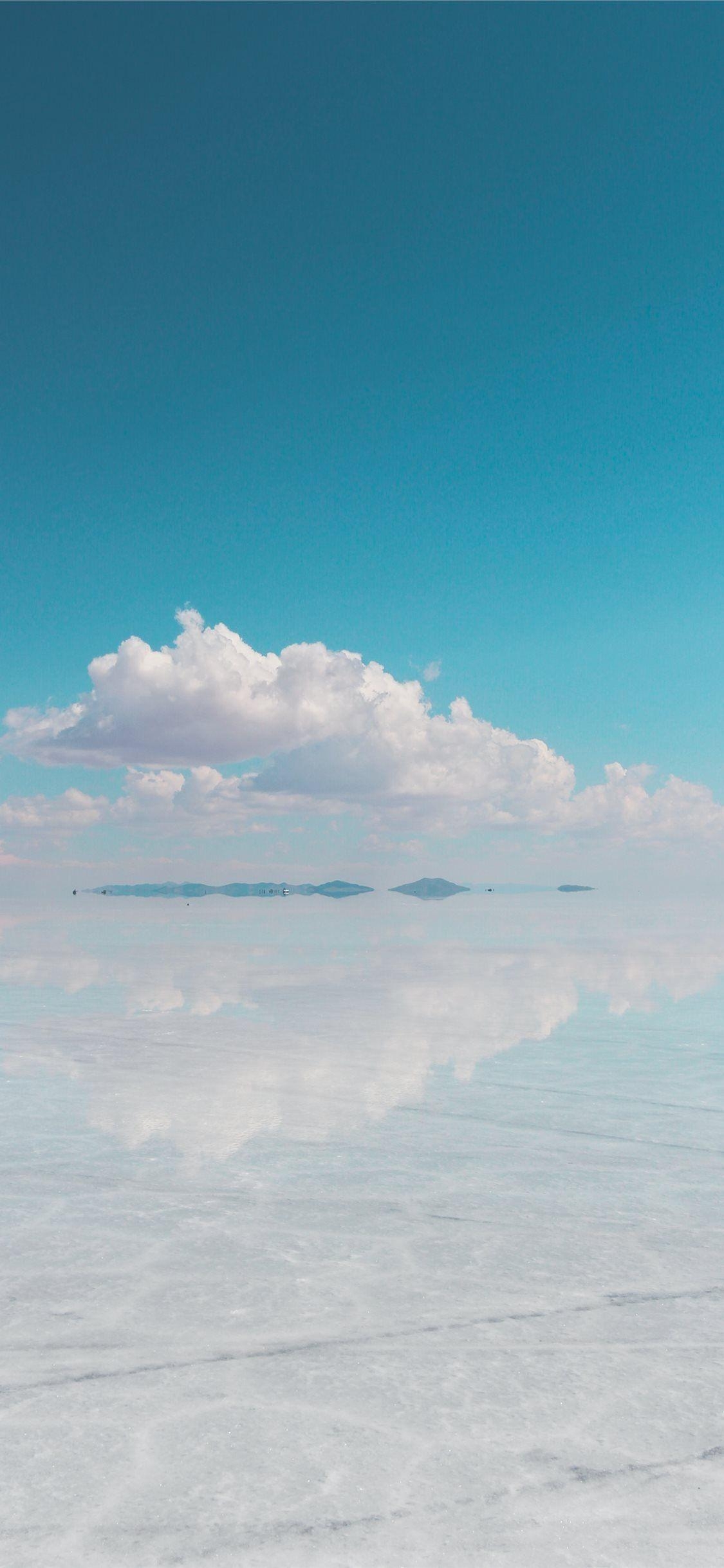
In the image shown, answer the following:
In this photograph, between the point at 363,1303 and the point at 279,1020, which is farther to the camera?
the point at 279,1020

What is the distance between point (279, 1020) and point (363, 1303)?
39.4 feet

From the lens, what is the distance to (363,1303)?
6320mm

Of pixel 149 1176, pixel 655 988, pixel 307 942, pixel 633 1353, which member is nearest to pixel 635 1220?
pixel 633 1353

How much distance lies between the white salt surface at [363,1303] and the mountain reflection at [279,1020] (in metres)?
0.11

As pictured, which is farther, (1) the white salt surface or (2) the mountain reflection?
(2) the mountain reflection

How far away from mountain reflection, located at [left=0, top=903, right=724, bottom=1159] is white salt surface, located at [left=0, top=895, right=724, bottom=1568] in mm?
113

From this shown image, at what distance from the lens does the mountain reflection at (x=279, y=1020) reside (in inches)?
461

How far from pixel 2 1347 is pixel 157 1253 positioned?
1614mm

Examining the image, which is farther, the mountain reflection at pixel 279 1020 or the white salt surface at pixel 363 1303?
the mountain reflection at pixel 279 1020

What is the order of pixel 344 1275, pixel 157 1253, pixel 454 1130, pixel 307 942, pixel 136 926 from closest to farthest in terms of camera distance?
pixel 344 1275 → pixel 157 1253 → pixel 454 1130 → pixel 307 942 → pixel 136 926

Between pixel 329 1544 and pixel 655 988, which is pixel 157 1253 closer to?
pixel 329 1544

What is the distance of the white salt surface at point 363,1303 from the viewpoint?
421 centimetres

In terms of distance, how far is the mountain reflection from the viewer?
11703 mm

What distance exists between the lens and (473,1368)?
5457mm
